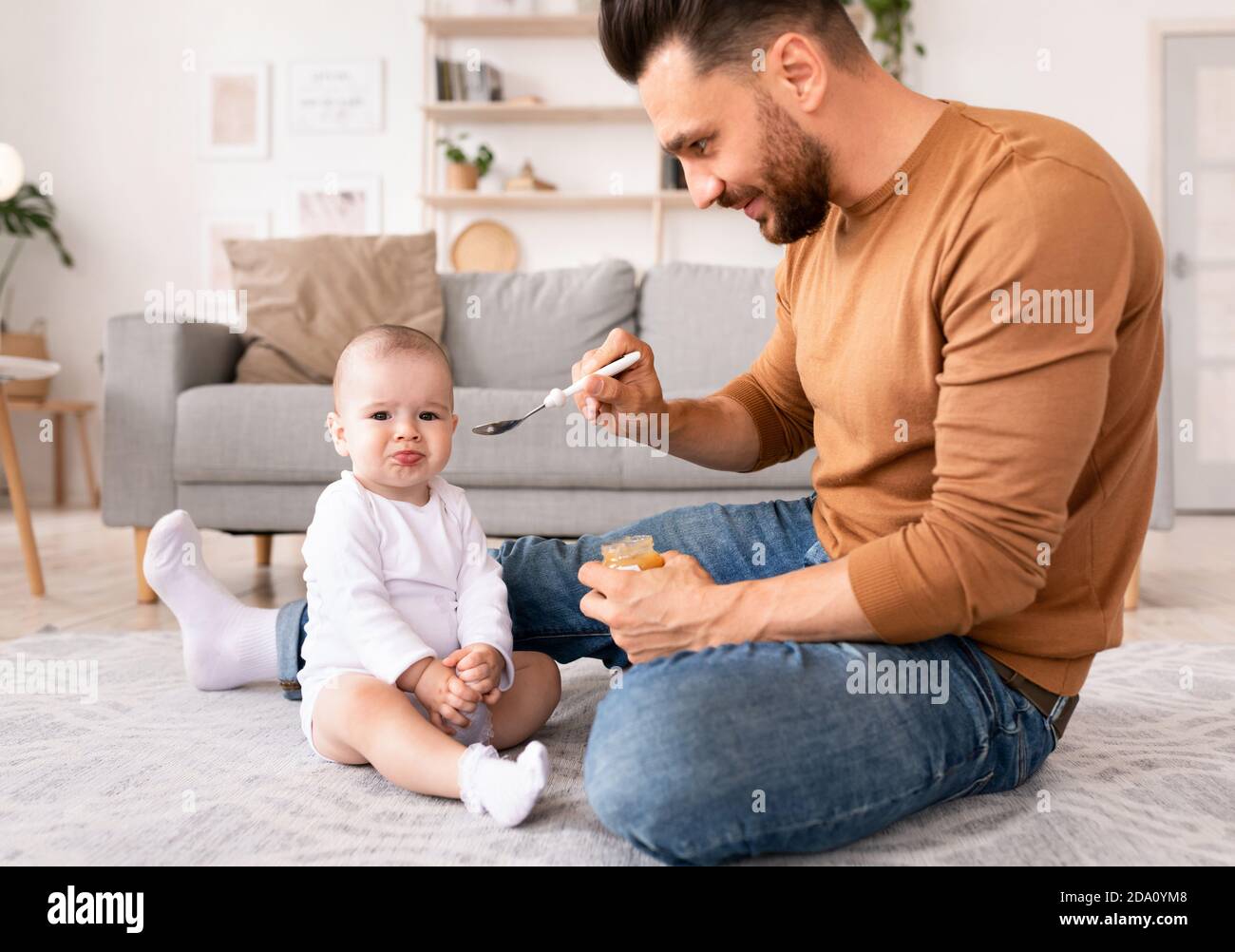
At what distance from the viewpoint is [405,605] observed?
1225mm

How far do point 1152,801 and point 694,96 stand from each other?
32.6 inches

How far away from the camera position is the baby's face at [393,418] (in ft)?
4.02

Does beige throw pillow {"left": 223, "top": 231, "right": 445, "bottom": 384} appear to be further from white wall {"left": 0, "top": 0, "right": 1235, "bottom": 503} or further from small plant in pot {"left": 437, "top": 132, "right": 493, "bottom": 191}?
white wall {"left": 0, "top": 0, "right": 1235, "bottom": 503}

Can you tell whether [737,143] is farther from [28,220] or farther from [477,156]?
[28,220]

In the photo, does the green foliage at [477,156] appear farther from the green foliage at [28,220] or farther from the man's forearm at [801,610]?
the man's forearm at [801,610]

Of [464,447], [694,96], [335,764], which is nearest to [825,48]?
[694,96]

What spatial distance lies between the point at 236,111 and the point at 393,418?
426 cm

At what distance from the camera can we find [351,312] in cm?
285

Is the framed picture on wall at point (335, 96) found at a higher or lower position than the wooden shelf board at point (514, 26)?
lower

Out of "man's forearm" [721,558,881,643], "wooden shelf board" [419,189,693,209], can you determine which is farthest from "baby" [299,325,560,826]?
"wooden shelf board" [419,189,693,209]

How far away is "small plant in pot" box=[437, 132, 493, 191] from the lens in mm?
4633

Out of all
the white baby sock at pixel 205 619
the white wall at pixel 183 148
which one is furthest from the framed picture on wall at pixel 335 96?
the white baby sock at pixel 205 619
